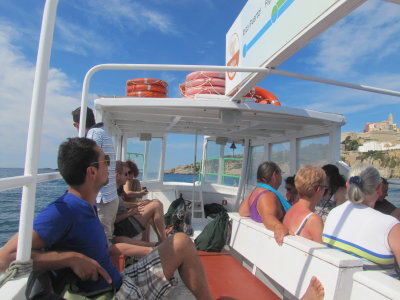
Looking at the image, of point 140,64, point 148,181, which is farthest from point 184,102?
point 148,181

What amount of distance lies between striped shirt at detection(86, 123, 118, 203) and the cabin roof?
1.20m

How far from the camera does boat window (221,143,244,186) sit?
7.27 metres

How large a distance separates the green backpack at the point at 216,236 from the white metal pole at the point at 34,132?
95.9 inches

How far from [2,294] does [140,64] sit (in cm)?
197

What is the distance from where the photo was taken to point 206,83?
13.6 feet

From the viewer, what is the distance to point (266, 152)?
6520 mm

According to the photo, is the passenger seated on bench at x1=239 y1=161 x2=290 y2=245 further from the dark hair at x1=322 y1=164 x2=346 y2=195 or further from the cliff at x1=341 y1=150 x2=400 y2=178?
the cliff at x1=341 y1=150 x2=400 y2=178

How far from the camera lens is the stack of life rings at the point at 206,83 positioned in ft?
13.5

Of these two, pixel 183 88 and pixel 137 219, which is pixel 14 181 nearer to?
pixel 137 219

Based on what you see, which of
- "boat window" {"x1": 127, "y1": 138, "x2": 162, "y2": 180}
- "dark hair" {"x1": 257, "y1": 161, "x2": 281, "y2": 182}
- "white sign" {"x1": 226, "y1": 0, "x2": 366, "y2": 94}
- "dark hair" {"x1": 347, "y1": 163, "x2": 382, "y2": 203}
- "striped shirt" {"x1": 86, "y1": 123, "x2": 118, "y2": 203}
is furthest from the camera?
"boat window" {"x1": 127, "y1": 138, "x2": 162, "y2": 180}

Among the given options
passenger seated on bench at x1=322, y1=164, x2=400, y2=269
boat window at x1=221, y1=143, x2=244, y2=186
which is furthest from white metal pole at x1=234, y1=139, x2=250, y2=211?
passenger seated on bench at x1=322, y1=164, x2=400, y2=269

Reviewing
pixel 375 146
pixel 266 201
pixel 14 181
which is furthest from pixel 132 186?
pixel 375 146

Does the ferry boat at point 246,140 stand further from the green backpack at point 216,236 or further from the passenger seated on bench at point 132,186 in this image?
the passenger seated on bench at point 132,186

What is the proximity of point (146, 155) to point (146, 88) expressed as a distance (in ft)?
9.56
